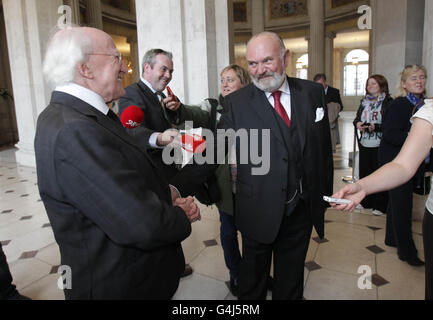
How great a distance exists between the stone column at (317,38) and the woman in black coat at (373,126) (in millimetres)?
15741

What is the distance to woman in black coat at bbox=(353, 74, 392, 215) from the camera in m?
4.44

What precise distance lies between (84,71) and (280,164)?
3.91 ft

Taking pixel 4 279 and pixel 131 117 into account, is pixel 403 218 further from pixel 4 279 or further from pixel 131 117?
pixel 4 279

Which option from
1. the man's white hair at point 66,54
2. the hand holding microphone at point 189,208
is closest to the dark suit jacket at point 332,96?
the hand holding microphone at point 189,208

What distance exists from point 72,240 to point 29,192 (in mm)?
6340

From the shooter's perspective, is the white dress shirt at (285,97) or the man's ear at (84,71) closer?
the man's ear at (84,71)

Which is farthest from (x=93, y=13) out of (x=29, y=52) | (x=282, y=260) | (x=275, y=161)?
(x=282, y=260)

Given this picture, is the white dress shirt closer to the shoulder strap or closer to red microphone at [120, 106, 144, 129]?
the shoulder strap

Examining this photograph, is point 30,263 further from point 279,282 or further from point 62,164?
point 62,164

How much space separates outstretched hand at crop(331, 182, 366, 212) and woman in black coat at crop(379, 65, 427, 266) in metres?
2.11

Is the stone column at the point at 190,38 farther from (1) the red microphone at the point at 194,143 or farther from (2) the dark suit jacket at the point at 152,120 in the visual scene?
(1) the red microphone at the point at 194,143

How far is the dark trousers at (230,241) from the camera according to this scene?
2.72 meters

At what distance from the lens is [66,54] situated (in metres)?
1.28

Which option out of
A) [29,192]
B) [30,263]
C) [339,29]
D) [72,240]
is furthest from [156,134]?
[339,29]
